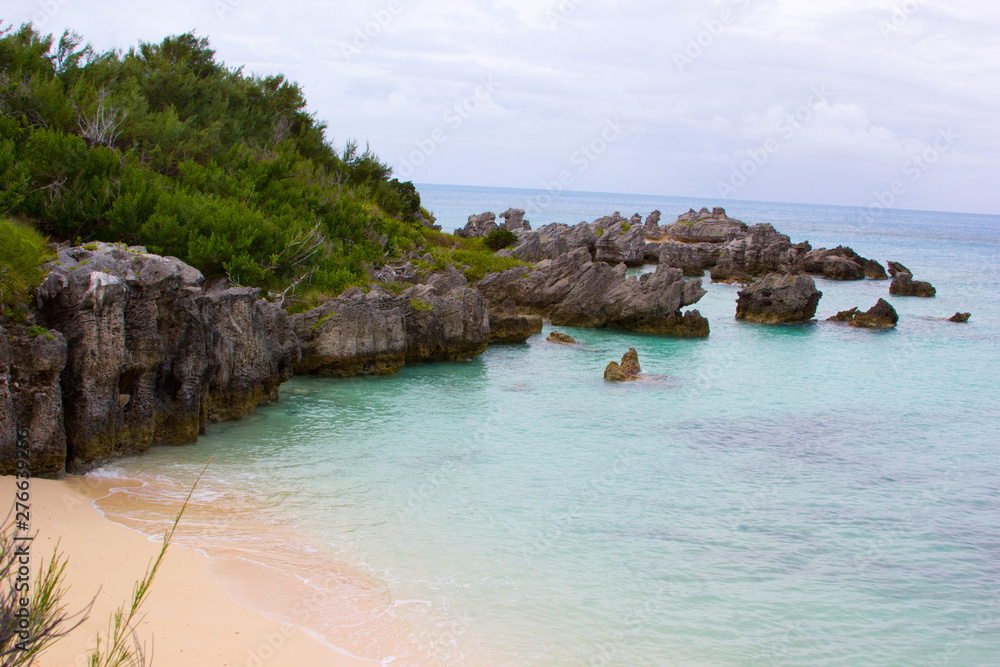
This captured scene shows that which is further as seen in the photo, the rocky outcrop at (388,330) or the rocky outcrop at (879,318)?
the rocky outcrop at (879,318)

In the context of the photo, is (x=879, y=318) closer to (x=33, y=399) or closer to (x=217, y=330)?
(x=217, y=330)

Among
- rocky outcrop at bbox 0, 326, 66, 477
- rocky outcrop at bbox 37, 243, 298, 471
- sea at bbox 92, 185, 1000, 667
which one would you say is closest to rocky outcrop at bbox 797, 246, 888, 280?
sea at bbox 92, 185, 1000, 667

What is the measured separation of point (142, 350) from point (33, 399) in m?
2.00

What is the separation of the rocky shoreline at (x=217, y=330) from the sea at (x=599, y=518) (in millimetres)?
644

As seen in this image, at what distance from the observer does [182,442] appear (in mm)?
13047

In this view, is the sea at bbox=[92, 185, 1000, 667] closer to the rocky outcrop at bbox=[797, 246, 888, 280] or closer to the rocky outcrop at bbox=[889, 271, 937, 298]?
the rocky outcrop at bbox=[889, 271, 937, 298]

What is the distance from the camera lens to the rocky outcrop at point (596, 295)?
96.6 ft

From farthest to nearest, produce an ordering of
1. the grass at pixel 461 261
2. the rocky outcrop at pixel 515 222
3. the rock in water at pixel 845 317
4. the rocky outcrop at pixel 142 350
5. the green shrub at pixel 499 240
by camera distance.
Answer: the rocky outcrop at pixel 515 222
the green shrub at pixel 499 240
the rock in water at pixel 845 317
the grass at pixel 461 261
the rocky outcrop at pixel 142 350

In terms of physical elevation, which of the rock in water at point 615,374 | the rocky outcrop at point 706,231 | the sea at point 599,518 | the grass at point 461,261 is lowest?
the sea at point 599,518

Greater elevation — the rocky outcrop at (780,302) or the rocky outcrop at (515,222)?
the rocky outcrop at (515,222)

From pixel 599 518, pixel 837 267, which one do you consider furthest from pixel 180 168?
pixel 837 267

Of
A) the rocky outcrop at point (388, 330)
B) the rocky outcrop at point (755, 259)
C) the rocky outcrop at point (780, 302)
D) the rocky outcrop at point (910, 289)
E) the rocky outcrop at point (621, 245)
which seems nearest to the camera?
the rocky outcrop at point (388, 330)

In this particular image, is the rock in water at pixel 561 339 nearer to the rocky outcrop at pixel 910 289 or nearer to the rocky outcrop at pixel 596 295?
the rocky outcrop at pixel 596 295

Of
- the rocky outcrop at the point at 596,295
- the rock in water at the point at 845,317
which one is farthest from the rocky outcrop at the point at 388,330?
the rock in water at the point at 845,317
